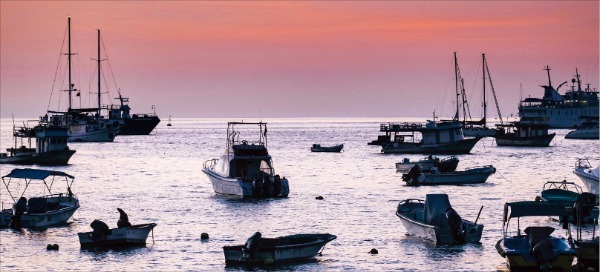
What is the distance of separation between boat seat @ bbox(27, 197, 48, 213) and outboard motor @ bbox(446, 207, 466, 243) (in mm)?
20881

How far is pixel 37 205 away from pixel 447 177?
3990cm

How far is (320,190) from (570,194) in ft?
96.0

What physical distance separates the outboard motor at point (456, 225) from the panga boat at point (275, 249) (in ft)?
18.8

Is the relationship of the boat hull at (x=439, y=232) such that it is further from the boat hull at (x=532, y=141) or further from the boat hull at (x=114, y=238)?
the boat hull at (x=532, y=141)

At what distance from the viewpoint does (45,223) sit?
5275cm

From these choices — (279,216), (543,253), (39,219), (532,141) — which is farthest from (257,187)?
(532,141)

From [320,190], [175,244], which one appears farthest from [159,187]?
[175,244]

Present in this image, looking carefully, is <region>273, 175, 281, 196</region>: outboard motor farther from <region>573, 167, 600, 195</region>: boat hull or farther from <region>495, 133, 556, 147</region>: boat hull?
<region>495, 133, 556, 147</region>: boat hull

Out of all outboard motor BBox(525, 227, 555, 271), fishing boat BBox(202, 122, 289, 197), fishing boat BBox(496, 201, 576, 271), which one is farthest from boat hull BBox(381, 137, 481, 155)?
outboard motor BBox(525, 227, 555, 271)

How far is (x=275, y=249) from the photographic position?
41000 millimetres

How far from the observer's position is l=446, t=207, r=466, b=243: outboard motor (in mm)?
45531

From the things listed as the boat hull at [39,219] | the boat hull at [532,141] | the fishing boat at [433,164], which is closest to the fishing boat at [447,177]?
the fishing boat at [433,164]

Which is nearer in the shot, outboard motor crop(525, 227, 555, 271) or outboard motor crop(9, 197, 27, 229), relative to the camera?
outboard motor crop(525, 227, 555, 271)

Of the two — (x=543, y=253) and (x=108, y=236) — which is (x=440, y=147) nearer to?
(x=108, y=236)
